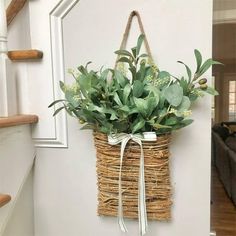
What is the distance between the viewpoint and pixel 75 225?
976 mm

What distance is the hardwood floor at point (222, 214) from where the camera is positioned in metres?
2.54

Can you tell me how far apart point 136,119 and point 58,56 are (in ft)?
1.20

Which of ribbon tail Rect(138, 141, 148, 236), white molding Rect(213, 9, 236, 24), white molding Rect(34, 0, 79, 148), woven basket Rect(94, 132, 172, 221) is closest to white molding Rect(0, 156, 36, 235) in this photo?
white molding Rect(34, 0, 79, 148)

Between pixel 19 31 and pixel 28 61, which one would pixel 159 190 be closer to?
pixel 28 61

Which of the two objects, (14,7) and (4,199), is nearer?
(4,199)

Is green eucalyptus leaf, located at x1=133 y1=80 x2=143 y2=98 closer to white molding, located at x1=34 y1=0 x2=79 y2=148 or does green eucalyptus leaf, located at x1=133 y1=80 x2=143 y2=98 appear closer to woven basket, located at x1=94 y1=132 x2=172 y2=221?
woven basket, located at x1=94 y1=132 x2=172 y2=221

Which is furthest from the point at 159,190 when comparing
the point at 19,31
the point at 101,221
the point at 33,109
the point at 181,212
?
the point at 19,31

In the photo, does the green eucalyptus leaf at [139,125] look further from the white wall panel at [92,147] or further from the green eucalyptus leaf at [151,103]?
the white wall panel at [92,147]

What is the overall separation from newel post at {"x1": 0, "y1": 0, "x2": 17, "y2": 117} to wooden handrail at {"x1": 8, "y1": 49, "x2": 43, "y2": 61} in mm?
52

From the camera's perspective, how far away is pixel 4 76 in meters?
0.85

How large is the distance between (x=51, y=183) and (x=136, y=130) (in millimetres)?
417

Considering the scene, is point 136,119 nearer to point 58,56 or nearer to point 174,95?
point 174,95

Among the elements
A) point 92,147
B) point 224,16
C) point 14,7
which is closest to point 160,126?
point 92,147

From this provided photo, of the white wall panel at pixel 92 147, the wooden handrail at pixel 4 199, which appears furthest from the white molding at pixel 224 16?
the wooden handrail at pixel 4 199
